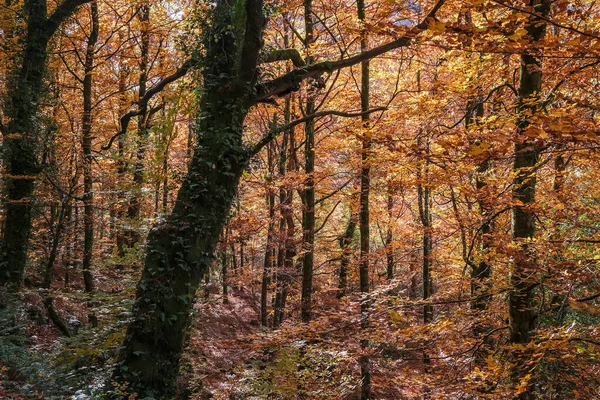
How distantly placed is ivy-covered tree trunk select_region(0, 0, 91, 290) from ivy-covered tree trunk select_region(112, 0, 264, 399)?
14.6 ft

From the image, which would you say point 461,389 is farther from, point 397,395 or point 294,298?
point 294,298

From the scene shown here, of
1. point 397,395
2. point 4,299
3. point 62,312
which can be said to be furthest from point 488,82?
point 62,312

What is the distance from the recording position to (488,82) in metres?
7.35

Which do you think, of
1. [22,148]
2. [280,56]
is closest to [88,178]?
[22,148]

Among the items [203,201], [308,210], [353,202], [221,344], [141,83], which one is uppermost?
[141,83]

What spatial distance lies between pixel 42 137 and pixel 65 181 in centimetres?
142

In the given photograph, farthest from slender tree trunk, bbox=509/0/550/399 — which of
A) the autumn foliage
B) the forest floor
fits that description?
the forest floor

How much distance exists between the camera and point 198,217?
5246mm

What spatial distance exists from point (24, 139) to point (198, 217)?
5180 mm

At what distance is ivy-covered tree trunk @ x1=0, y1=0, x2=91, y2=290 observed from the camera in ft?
25.7

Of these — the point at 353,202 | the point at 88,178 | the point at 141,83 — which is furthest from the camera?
the point at 141,83

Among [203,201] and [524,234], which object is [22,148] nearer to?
[203,201]

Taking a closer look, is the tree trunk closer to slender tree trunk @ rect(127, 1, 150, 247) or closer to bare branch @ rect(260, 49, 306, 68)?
slender tree trunk @ rect(127, 1, 150, 247)

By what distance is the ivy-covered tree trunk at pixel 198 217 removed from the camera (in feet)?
15.8
